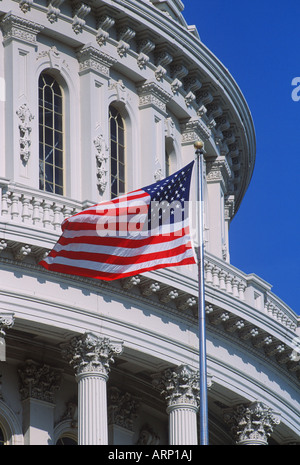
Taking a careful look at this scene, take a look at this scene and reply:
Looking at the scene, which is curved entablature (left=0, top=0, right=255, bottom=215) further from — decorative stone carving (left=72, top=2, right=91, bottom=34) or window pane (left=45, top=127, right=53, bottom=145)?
window pane (left=45, top=127, right=53, bottom=145)

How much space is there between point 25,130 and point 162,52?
6313 mm

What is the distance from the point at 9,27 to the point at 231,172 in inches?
492

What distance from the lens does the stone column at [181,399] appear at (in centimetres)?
4884

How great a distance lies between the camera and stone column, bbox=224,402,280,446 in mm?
51812

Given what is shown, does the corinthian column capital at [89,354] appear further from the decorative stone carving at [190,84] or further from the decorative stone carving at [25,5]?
the decorative stone carving at [190,84]

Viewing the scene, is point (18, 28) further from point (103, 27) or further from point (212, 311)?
point (212, 311)

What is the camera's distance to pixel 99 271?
4319 cm

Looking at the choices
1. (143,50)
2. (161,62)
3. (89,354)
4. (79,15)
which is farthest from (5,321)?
(161,62)

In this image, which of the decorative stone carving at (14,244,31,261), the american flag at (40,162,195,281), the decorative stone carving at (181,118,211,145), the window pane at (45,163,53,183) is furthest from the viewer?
the decorative stone carving at (181,118,211,145)

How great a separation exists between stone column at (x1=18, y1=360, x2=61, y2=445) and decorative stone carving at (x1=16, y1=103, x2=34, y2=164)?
18.5 ft

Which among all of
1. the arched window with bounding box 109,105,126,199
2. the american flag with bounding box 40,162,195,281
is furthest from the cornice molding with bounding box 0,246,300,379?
the arched window with bounding box 109,105,126,199

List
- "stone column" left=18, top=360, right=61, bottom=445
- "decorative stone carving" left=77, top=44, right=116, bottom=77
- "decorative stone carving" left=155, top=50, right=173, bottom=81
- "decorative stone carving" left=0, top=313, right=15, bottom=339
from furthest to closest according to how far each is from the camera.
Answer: "decorative stone carving" left=155, top=50, right=173, bottom=81, "decorative stone carving" left=77, top=44, right=116, bottom=77, "stone column" left=18, top=360, right=61, bottom=445, "decorative stone carving" left=0, top=313, right=15, bottom=339
